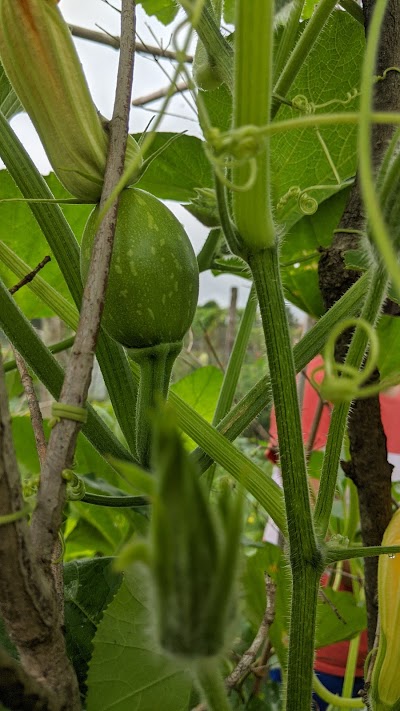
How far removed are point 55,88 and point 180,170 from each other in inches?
19.3

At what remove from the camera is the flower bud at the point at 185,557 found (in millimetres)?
206

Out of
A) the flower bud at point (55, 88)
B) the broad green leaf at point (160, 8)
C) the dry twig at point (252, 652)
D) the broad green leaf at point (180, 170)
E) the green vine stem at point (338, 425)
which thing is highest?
the broad green leaf at point (160, 8)

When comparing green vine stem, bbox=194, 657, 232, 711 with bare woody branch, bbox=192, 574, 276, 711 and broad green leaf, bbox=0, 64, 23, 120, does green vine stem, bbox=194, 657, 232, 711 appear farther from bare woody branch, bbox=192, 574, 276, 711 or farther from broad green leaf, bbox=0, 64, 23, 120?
broad green leaf, bbox=0, 64, 23, 120

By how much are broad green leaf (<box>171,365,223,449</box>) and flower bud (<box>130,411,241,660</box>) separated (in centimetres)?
90

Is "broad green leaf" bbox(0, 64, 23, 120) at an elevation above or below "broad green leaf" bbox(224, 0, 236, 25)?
below

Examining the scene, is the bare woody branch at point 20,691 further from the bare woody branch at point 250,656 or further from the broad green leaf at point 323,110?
the broad green leaf at point 323,110

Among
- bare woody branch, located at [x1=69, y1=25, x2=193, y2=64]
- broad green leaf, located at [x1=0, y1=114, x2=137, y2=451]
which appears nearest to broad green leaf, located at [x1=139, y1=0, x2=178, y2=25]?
bare woody branch, located at [x1=69, y1=25, x2=193, y2=64]

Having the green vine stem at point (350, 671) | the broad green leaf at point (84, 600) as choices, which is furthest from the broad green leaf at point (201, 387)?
the broad green leaf at point (84, 600)

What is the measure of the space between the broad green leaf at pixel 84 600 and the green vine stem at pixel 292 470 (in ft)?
0.68

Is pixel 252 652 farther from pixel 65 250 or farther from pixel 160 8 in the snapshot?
pixel 160 8

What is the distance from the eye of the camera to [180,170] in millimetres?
916

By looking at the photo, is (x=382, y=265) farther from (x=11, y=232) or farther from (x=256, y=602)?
(x=256, y=602)

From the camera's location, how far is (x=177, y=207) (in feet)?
3.39

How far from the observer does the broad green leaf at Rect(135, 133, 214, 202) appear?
0.88 m
